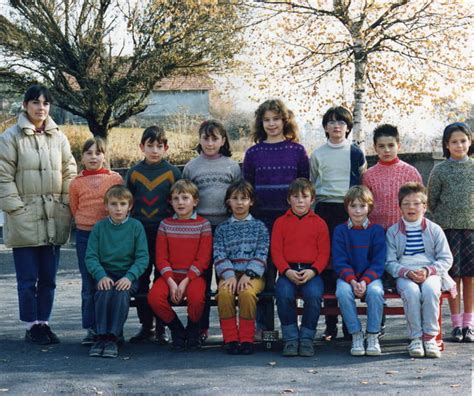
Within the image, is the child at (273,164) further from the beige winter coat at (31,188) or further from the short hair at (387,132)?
the beige winter coat at (31,188)

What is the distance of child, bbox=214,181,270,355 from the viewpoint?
581cm

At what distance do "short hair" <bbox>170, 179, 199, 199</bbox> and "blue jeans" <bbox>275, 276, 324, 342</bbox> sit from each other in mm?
1101

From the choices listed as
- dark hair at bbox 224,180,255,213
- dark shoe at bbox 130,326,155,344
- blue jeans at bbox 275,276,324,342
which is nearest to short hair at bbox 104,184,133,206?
dark hair at bbox 224,180,255,213

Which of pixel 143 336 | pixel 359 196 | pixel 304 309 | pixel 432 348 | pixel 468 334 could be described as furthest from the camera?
pixel 143 336

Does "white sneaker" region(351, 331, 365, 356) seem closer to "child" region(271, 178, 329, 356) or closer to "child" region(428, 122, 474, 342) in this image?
"child" region(271, 178, 329, 356)

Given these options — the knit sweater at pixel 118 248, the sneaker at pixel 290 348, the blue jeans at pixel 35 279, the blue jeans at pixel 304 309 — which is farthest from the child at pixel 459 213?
the blue jeans at pixel 35 279

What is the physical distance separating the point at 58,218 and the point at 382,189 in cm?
287

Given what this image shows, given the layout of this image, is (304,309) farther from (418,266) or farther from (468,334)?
(468,334)

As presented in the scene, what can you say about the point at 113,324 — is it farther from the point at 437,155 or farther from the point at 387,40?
the point at 387,40

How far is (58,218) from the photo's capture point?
6.35 metres

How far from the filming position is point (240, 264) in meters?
6.07

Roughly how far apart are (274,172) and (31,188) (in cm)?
212

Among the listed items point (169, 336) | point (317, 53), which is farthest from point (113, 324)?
point (317, 53)

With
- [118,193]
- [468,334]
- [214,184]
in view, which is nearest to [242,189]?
[214,184]
